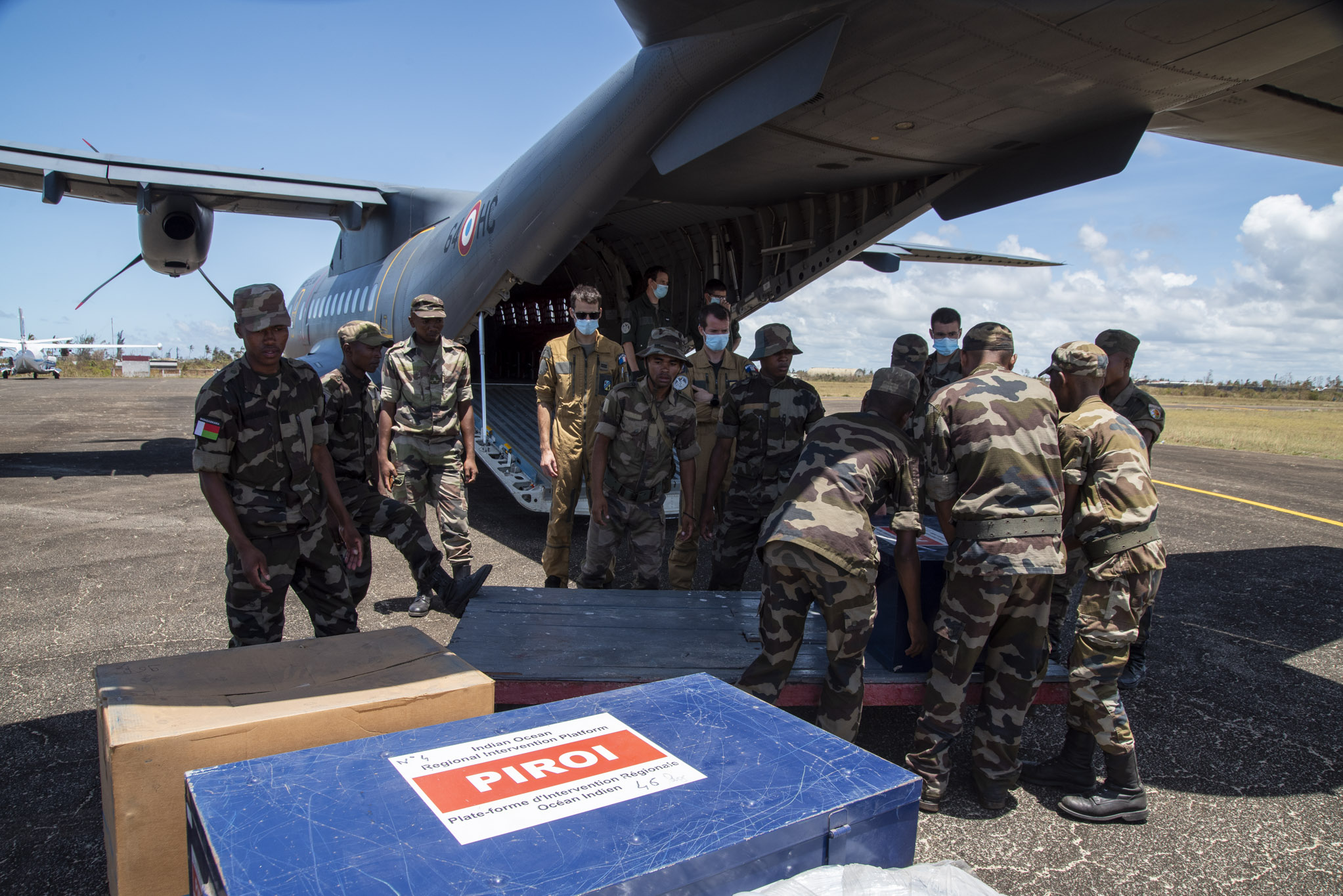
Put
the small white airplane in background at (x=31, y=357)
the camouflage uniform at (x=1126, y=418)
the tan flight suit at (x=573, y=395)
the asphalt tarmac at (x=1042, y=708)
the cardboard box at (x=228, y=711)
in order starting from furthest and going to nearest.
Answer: the small white airplane in background at (x=31, y=357) → the tan flight suit at (x=573, y=395) → the camouflage uniform at (x=1126, y=418) → the asphalt tarmac at (x=1042, y=708) → the cardboard box at (x=228, y=711)

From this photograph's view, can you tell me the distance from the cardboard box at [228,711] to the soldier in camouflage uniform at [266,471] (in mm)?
1029

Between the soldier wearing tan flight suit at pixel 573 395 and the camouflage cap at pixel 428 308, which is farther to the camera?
the soldier wearing tan flight suit at pixel 573 395

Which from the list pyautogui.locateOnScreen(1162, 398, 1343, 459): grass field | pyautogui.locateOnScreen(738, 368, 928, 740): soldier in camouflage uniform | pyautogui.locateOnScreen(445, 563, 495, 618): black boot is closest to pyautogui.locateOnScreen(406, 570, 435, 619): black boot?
pyautogui.locateOnScreen(445, 563, 495, 618): black boot

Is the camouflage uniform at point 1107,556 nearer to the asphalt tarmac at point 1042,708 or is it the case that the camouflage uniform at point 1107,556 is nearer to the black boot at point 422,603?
the asphalt tarmac at point 1042,708

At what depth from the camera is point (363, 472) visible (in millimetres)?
4719

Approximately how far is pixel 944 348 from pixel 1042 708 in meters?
2.84

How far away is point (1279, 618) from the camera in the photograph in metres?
5.93

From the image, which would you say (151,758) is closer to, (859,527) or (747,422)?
(859,527)

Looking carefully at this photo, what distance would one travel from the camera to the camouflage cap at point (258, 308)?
135 inches

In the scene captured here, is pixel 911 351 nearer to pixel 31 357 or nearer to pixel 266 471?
pixel 266 471

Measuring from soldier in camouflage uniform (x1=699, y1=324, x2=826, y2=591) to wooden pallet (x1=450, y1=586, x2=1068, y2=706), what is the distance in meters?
0.41

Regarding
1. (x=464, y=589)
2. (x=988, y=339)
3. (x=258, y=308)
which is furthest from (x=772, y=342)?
(x=258, y=308)

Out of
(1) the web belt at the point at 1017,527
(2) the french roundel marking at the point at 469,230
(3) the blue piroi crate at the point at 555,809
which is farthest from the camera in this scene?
(2) the french roundel marking at the point at 469,230

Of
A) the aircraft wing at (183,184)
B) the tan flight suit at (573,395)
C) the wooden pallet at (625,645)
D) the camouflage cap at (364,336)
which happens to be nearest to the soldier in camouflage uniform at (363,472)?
the camouflage cap at (364,336)
